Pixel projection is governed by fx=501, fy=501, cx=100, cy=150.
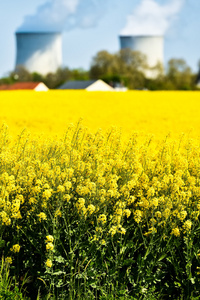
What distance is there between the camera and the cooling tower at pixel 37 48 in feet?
241

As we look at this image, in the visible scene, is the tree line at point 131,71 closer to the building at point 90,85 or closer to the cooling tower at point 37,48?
the cooling tower at point 37,48

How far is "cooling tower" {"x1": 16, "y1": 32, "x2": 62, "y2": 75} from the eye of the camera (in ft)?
241

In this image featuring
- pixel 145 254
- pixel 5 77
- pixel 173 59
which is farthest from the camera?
pixel 5 77

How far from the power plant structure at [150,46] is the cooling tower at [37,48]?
11.2 meters

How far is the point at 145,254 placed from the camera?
4934 mm

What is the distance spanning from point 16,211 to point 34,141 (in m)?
1.98

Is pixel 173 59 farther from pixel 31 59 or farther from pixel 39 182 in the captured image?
pixel 39 182

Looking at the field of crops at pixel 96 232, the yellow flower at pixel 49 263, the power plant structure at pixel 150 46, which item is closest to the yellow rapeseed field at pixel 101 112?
the field of crops at pixel 96 232

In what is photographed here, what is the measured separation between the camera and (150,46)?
77.4 meters

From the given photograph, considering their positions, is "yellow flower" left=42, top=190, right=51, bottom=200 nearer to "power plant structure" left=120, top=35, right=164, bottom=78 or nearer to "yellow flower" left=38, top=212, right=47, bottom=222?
"yellow flower" left=38, top=212, right=47, bottom=222

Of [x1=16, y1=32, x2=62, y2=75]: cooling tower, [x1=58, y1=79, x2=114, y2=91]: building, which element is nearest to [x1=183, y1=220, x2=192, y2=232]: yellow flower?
[x1=58, y1=79, x2=114, y2=91]: building

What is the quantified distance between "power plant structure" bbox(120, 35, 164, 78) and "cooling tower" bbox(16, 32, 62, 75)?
1115 centimetres

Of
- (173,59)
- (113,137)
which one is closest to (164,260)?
(113,137)

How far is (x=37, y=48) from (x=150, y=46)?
57.4 ft
